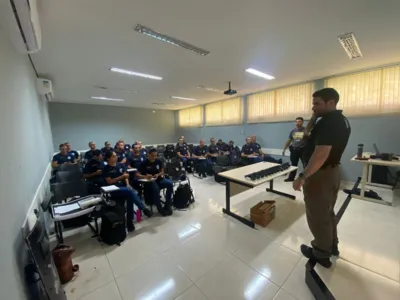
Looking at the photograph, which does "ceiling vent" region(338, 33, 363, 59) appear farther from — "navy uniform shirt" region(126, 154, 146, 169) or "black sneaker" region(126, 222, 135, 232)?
"navy uniform shirt" region(126, 154, 146, 169)

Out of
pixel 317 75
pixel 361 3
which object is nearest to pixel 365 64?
pixel 317 75

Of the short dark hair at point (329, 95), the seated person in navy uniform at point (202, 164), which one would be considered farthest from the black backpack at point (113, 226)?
the seated person in navy uniform at point (202, 164)

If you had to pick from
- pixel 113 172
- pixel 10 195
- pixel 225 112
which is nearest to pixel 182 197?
pixel 113 172

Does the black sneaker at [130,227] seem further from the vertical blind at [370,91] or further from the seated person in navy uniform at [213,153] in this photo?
the vertical blind at [370,91]

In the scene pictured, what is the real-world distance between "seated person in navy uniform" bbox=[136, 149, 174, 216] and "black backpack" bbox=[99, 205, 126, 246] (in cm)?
77

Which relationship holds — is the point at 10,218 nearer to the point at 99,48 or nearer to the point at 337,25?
the point at 99,48

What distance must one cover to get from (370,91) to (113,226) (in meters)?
5.89

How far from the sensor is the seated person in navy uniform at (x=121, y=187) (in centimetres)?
264

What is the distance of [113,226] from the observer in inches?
89.8

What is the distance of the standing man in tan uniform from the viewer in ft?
5.22

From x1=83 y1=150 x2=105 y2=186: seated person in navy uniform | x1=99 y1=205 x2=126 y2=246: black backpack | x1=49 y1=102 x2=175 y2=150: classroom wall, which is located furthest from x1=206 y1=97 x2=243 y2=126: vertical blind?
x1=99 y1=205 x2=126 y2=246: black backpack

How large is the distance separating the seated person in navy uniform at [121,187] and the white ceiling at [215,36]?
1.76 metres

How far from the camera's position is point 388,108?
151 inches

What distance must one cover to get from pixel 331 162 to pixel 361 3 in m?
1.79
